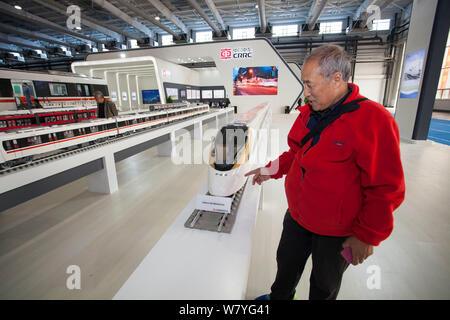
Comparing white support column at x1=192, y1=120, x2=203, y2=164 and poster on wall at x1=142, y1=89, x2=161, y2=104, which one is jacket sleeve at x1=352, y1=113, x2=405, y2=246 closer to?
white support column at x1=192, y1=120, x2=203, y2=164

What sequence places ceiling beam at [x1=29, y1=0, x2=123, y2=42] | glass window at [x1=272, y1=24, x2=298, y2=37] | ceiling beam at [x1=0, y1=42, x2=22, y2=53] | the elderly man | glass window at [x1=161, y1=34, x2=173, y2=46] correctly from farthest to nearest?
glass window at [x1=161, y1=34, x2=173, y2=46] < ceiling beam at [x1=0, y1=42, x2=22, y2=53] < glass window at [x1=272, y1=24, x2=298, y2=37] < ceiling beam at [x1=29, y1=0, x2=123, y2=42] < the elderly man

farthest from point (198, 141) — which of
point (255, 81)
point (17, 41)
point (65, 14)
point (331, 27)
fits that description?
point (17, 41)

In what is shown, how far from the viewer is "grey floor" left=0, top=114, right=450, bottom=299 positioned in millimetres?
1738

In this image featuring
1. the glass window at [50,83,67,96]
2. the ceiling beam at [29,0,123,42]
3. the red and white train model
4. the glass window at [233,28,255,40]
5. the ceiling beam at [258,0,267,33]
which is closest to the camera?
the red and white train model

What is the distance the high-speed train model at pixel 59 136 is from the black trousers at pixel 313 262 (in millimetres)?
2612

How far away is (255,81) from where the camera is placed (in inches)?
488

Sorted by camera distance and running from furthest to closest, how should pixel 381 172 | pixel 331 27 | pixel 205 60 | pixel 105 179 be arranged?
pixel 331 27 → pixel 205 60 → pixel 105 179 → pixel 381 172

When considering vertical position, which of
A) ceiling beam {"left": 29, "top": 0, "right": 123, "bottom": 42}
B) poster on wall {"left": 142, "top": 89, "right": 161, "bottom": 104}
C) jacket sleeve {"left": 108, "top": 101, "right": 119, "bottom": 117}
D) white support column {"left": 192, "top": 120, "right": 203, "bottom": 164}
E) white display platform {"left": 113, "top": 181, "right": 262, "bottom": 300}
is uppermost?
ceiling beam {"left": 29, "top": 0, "right": 123, "bottom": 42}

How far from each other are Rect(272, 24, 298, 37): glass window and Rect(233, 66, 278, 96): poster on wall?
733 cm

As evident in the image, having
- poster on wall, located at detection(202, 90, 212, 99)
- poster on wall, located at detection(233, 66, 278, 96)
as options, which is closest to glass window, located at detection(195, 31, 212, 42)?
poster on wall, located at detection(202, 90, 212, 99)

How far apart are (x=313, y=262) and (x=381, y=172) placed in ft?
1.87

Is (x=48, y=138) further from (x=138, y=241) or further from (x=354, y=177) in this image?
(x=354, y=177)
